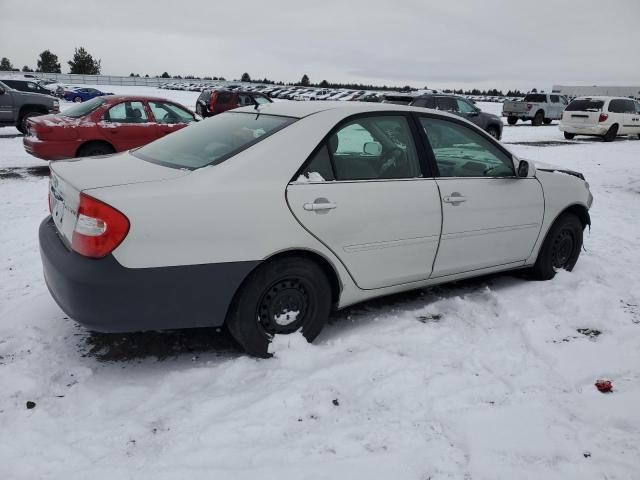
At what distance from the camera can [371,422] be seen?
107 inches

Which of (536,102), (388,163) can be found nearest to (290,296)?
(388,163)

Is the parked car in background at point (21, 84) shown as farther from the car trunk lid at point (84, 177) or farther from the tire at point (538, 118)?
the tire at point (538, 118)

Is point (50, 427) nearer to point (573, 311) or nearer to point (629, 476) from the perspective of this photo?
point (629, 476)

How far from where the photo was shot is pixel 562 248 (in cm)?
496

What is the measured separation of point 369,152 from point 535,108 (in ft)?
82.7

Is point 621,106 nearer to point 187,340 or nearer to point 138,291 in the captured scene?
point 187,340

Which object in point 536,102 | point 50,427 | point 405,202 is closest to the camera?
point 50,427

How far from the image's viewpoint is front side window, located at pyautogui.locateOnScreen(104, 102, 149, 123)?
31.2 ft

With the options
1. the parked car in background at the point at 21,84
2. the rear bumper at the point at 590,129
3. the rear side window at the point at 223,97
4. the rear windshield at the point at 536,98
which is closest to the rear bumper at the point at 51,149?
the parked car in background at the point at 21,84

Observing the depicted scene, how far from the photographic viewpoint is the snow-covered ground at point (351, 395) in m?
2.43

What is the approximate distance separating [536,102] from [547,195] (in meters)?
24.5

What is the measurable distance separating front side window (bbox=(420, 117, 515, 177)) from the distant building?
66.2 m

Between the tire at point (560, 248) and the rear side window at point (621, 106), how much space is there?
1733 cm

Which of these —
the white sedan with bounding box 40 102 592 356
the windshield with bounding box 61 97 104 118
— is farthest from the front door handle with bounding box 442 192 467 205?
the windshield with bounding box 61 97 104 118
